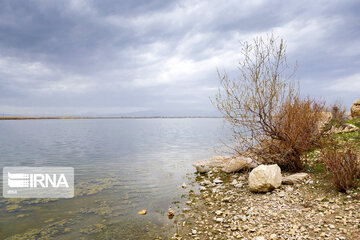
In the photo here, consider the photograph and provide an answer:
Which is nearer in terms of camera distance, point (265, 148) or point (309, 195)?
point (309, 195)

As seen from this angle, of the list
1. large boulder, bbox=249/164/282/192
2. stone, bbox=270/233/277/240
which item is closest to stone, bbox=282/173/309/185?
large boulder, bbox=249/164/282/192

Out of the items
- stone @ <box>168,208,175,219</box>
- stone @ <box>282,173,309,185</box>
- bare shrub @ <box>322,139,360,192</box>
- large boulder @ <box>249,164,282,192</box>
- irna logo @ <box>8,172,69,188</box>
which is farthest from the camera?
irna logo @ <box>8,172,69,188</box>

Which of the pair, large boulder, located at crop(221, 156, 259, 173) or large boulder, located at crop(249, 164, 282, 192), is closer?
large boulder, located at crop(249, 164, 282, 192)

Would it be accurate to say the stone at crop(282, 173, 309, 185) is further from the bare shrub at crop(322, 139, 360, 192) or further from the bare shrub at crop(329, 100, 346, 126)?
the bare shrub at crop(329, 100, 346, 126)

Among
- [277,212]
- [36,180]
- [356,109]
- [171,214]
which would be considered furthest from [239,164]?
[356,109]

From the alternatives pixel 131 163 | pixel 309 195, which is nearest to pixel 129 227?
pixel 309 195

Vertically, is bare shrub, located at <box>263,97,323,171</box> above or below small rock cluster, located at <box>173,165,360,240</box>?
above

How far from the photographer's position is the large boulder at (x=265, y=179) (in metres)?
9.25

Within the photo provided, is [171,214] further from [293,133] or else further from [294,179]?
[293,133]

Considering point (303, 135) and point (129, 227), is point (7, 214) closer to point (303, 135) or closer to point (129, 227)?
point (129, 227)

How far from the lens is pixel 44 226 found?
7.95 m

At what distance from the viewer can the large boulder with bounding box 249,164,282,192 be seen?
9.25 metres

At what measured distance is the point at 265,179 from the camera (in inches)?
365

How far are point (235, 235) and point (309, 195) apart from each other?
3.63 meters
